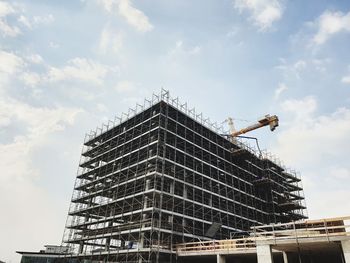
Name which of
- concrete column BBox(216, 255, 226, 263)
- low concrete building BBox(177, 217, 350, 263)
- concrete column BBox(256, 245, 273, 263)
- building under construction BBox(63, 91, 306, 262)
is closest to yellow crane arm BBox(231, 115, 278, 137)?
building under construction BBox(63, 91, 306, 262)

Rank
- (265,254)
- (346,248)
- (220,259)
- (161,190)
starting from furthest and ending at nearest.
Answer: (161,190) < (220,259) < (265,254) < (346,248)

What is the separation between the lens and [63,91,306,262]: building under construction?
33.8 metres

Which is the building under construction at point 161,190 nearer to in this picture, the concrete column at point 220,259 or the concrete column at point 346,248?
the concrete column at point 220,259

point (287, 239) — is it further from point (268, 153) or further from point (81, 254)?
point (268, 153)

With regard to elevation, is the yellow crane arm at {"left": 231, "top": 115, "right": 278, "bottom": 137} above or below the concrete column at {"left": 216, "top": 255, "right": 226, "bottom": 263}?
above

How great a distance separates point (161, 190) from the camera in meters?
33.0

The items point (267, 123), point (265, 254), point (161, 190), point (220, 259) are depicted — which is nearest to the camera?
point (265, 254)

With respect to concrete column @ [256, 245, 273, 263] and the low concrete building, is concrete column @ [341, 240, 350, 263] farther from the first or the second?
concrete column @ [256, 245, 273, 263]

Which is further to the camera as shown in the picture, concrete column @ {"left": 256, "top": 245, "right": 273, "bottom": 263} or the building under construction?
the building under construction

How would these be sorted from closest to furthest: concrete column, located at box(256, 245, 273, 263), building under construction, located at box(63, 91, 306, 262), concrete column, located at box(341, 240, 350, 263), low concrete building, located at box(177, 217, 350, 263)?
concrete column, located at box(341, 240, 350, 263), low concrete building, located at box(177, 217, 350, 263), concrete column, located at box(256, 245, 273, 263), building under construction, located at box(63, 91, 306, 262)

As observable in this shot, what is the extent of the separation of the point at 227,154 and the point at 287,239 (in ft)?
99.7

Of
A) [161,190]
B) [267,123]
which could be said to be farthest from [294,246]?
[267,123]

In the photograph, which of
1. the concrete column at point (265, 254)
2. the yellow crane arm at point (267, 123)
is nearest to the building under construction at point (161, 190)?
the yellow crane arm at point (267, 123)

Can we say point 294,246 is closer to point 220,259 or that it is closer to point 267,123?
point 220,259
